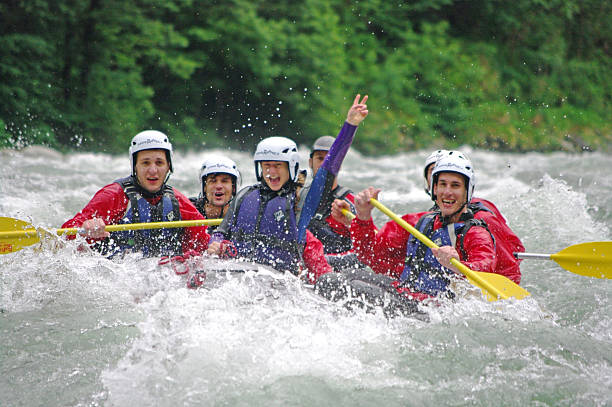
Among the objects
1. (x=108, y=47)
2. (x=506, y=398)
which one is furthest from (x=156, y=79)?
(x=506, y=398)

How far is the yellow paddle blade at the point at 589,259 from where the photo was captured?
5215mm

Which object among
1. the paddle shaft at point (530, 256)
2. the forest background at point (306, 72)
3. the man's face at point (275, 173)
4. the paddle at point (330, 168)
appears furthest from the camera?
the forest background at point (306, 72)

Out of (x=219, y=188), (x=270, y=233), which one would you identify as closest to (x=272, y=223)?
(x=270, y=233)

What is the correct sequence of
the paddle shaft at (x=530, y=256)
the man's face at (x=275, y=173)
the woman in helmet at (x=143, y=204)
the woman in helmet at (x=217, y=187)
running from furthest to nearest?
the woman in helmet at (x=217, y=187) < the woman in helmet at (x=143, y=204) < the paddle shaft at (x=530, y=256) < the man's face at (x=275, y=173)

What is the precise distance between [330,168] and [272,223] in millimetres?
636

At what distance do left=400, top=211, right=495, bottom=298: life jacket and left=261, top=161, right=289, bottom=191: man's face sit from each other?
1065mm

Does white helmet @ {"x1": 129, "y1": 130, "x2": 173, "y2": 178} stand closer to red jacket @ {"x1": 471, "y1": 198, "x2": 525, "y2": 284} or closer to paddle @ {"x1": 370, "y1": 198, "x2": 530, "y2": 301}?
paddle @ {"x1": 370, "y1": 198, "x2": 530, "y2": 301}

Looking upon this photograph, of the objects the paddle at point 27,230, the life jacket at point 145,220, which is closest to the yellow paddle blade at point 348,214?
the paddle at point 27,230

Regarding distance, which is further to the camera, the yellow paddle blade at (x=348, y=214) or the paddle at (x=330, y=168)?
the yellow paddle blade at (x=348, y=214)

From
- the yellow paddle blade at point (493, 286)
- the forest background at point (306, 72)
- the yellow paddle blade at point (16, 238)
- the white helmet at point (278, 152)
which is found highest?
the forest background at point (306, 72)

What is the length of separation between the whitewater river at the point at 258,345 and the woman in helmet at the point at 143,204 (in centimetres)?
25

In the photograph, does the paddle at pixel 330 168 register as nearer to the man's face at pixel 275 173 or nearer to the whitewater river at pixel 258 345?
the man's face at pixel 275 173

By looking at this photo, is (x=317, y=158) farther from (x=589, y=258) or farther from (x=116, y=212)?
(x=589, y=258)

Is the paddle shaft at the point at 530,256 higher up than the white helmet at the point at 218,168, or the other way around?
the white helmet at the point at 218,168
